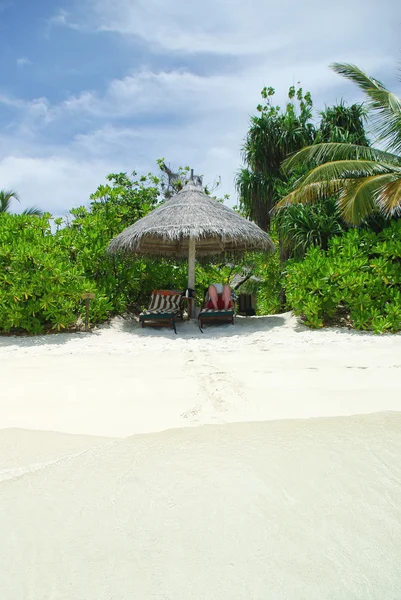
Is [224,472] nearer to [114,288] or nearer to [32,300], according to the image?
[32,300]

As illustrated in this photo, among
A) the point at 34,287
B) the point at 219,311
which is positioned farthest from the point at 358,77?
the point at 34,287

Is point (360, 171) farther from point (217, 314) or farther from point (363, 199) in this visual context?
point (217, 314)

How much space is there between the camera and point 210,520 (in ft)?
8.04

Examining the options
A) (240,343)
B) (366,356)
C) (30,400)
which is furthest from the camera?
(240,343)

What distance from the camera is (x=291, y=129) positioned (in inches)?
519

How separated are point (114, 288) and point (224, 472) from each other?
6.76 m

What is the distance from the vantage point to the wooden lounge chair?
862 cm

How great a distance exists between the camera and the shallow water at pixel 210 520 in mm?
2000

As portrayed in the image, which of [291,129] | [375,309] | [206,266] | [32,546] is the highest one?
[291,129]

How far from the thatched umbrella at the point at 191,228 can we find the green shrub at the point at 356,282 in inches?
51.2

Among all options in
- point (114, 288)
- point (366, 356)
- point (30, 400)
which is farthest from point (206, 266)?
point (30, 400)

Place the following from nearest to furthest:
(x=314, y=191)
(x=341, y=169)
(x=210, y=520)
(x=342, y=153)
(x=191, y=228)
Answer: (x=210, y=520), (x=191, y=228), (x=341, y=169), (x=314, y=191), (x=342, y=153)

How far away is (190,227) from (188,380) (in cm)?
432

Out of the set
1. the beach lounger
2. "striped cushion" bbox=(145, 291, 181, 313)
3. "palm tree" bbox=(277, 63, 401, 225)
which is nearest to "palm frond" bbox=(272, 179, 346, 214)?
"palm tree" bbox=(277, 63, 401, 225)
